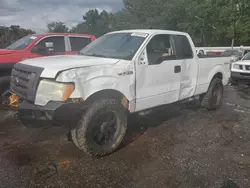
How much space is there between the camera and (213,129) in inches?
220

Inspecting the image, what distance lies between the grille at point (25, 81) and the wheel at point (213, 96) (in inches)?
170

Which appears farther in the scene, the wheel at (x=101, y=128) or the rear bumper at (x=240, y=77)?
the rear bumper at (x=240, y=77)

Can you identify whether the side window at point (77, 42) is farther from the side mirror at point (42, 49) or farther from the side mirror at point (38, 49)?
the side mirror at point (38, 49)

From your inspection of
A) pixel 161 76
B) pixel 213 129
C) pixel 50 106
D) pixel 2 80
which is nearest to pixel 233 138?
pixel 213 129

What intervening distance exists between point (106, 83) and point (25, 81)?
1137 millimetres

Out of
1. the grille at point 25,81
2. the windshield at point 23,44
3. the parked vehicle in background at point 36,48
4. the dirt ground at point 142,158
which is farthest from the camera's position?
the windshield at point 23,44

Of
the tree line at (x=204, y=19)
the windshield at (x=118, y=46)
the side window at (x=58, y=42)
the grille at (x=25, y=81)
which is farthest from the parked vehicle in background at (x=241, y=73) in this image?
the tree line at (x=204, y=19)

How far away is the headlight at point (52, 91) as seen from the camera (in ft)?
11.8

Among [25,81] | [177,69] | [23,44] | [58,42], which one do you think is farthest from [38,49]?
[177,69]

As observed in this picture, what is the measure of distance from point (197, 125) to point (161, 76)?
1.60 metres

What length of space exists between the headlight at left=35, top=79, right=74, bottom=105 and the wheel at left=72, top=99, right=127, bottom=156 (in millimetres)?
423

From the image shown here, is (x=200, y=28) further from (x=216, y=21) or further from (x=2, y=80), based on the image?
(x=2, y=80)

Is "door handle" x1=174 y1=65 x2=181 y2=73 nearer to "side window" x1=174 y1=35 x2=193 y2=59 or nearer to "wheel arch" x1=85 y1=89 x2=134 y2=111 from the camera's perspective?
"side window" x1=174 y1=35 x2=193 y2=59

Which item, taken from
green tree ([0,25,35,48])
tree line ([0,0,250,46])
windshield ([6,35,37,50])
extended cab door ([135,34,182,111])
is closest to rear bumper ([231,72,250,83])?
extended cab door ([135,34,182,111])
